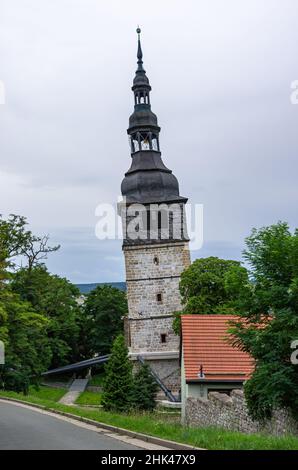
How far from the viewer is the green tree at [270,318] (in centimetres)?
1223

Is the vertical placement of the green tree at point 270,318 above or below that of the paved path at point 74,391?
above

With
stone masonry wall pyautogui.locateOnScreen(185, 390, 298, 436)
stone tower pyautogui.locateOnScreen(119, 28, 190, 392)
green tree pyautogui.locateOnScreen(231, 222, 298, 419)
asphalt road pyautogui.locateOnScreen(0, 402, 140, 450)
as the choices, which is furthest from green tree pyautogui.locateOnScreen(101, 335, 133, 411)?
green tree pyautogui.locateOnScreen(231, 222, 298, 419)

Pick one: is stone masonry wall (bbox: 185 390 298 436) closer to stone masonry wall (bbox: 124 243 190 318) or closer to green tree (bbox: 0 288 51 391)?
green tree (bbox: 0 288 51 391)

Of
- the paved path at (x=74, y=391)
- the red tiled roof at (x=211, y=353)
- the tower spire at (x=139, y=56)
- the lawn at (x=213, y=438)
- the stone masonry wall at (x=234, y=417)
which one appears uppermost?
the tower spire at (x=139, y=56)

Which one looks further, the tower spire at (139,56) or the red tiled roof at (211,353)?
the tower spire at (139,56)

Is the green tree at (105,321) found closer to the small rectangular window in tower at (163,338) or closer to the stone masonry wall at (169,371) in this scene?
the small rectangular window in tower at (163,338)

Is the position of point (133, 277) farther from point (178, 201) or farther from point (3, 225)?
point (3, 225)

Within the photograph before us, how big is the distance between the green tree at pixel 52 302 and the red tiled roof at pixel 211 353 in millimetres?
8690

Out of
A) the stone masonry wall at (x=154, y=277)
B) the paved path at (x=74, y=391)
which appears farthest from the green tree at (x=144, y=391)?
the stone masonry wall at (x=154, y=277)

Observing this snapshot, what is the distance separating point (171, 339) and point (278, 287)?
99.6ft

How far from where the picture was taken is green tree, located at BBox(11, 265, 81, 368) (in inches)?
1340

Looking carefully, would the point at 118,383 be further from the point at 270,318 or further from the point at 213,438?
the point at 213,438
